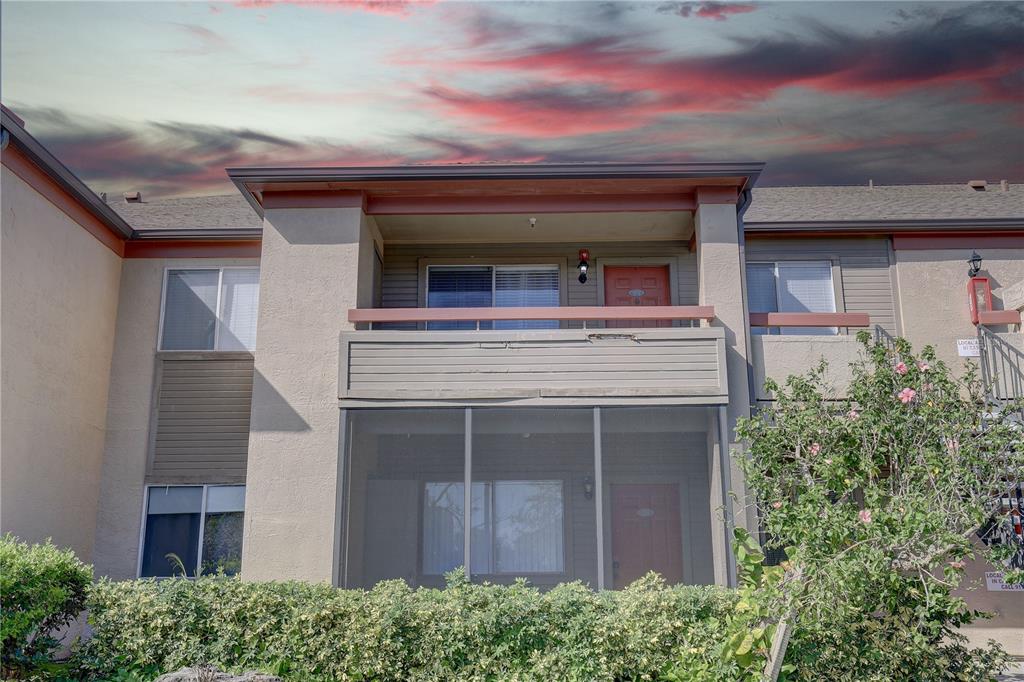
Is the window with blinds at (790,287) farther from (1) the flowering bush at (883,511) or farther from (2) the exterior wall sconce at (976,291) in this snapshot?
(1) the flowering bush at (883,511)

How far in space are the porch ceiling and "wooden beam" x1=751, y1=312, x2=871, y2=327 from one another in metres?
1.81

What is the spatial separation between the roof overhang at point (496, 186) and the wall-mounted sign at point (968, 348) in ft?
12.6

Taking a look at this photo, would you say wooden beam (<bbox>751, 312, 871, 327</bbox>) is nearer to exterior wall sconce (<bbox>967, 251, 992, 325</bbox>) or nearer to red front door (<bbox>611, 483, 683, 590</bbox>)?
exterior wall sconce (<bbox>967, 251, 992, 325</bbox>)

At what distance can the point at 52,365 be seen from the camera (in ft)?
34.8

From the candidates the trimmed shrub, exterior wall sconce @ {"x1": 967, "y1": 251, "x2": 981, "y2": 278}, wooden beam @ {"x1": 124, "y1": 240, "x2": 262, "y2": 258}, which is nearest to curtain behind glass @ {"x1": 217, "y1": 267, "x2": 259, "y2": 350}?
wooden beam @ {"x1": 124, "y1": 240, "x2": 262, "y2": 258}

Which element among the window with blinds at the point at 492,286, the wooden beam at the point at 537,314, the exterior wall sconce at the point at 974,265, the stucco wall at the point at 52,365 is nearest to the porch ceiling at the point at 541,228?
the window with blinds at the point at 492,286

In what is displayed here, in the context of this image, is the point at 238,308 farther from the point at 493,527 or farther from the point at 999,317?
the point at 999,317

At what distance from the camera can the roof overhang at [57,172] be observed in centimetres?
954

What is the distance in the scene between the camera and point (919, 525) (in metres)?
6.57

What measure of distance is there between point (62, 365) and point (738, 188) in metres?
9.10

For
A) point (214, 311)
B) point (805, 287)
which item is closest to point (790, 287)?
point (805, 287)

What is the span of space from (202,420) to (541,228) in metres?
5.62

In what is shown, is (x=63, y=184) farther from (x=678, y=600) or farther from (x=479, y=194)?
(x=678, y=600)

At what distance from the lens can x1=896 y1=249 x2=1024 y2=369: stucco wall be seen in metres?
11.8
